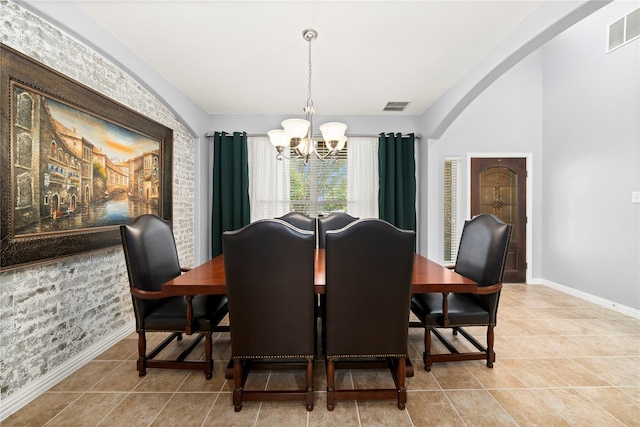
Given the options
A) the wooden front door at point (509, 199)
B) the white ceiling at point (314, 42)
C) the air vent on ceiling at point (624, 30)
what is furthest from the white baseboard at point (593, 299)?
the white ceiling at point (314, 42)

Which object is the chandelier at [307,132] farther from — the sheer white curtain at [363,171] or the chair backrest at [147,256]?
the sheer white curtain at [363,171]

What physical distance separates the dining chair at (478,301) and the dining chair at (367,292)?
50cm

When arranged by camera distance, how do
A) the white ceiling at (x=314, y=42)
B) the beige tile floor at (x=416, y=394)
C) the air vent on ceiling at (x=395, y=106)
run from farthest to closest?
the air vent on ceiling at (x=395, y=106)
the white ceiling at (x=314, y=42)
the beige tile floor at (x=416, y=394)

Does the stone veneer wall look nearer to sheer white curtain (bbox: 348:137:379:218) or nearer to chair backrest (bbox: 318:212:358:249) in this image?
chair backrest (bbox: 318:212:358:249)

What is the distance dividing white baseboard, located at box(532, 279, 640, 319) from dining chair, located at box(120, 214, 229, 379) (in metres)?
4.23

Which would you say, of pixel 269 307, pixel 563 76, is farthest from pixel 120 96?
pixel 563 76

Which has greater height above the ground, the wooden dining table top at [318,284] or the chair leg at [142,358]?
the wooden dining table top at [318,284]

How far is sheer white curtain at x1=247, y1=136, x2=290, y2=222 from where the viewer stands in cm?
418

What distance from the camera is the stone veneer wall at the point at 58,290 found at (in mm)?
1633

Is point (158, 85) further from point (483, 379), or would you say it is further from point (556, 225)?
point (556, 225)

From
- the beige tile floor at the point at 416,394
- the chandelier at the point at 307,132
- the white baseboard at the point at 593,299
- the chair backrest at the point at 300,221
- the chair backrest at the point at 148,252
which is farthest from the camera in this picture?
the white baseboard at the point at 593,299

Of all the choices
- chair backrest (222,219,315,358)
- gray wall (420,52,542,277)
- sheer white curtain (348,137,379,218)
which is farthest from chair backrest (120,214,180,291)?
gray wall (420,52,542,277)

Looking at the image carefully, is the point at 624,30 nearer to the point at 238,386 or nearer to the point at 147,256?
the point at 238,386

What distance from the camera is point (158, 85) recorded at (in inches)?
114
